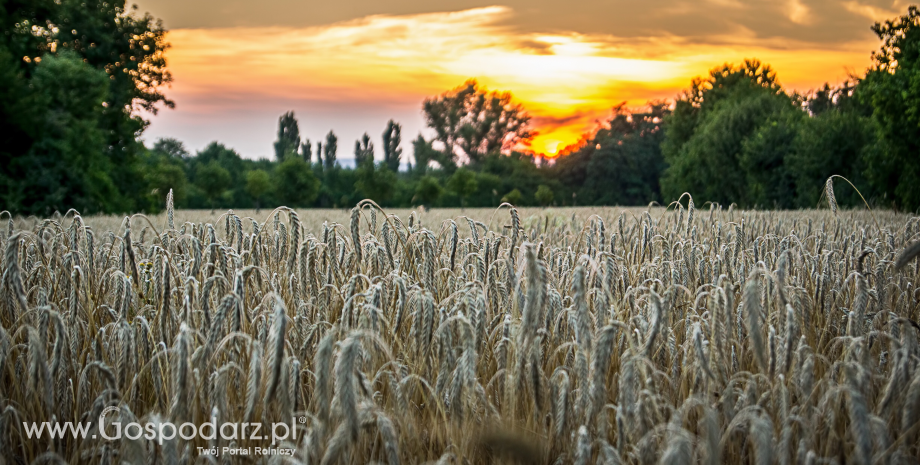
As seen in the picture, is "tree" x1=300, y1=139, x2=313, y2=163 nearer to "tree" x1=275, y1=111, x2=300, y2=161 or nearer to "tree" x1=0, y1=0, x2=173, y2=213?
"tree" x1=275, y1=111, x2=300, y2=161

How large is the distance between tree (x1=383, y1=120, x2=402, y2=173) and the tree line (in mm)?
28375

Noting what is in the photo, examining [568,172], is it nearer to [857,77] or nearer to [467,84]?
[467,84]

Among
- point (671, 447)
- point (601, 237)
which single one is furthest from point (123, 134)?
point (671, 447)

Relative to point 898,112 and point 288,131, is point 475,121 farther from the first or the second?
point 898,112

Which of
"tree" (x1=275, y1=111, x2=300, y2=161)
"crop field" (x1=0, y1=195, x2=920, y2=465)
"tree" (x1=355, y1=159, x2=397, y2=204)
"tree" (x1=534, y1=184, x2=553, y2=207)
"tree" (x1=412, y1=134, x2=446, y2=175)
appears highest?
"tree" (x1=275, y1=111, x2=300, y2=161)

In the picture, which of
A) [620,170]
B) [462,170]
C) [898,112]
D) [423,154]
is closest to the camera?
[898,112]

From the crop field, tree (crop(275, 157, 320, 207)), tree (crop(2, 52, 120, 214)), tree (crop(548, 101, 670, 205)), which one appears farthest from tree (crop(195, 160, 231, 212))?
the crop field

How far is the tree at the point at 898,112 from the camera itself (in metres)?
16.0

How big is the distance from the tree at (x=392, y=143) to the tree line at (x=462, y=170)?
28375 mm

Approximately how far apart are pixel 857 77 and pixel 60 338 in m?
28.6

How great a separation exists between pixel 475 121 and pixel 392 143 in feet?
78.9

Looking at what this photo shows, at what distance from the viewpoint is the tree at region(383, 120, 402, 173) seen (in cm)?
8631

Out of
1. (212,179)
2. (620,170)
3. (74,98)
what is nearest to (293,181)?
(212,179)

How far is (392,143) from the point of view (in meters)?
87.4
